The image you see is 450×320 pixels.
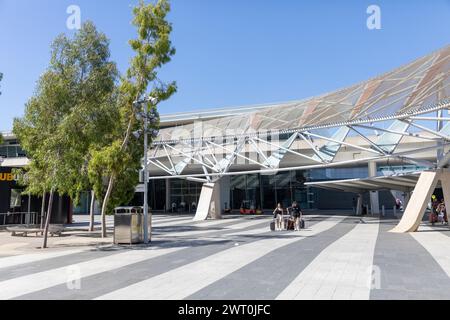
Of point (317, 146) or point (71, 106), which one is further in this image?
point (317, 146)

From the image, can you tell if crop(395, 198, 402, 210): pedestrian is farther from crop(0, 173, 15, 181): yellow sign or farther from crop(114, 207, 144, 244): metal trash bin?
crop(0, 173, 15, 181): yellow sign

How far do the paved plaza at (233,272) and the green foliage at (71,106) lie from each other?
3.55 m

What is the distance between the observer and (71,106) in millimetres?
15367

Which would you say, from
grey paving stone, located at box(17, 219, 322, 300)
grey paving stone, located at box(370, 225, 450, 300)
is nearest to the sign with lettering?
grey paving stone, located at box(17, 219, 322, 300)

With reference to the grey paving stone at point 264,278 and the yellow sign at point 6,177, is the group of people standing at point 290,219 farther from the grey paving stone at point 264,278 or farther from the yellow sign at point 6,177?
the yellow sign at point 6,177

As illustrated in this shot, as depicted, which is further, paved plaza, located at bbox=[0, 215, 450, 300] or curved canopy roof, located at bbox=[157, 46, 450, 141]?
curved canopy roof, located at bbox=[157, 46, 450, 141]

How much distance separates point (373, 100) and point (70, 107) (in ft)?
54.6

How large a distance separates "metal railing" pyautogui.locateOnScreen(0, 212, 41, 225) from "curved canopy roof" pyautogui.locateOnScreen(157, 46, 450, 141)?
16456mm

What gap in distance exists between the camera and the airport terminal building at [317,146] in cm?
1970

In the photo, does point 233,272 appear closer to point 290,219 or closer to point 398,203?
point 290,219

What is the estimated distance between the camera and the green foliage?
14641mm

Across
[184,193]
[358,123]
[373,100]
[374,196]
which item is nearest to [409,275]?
[358,123]

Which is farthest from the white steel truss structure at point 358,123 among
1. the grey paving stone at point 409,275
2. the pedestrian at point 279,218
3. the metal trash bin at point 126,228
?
the metal trash bin at point 126,228
